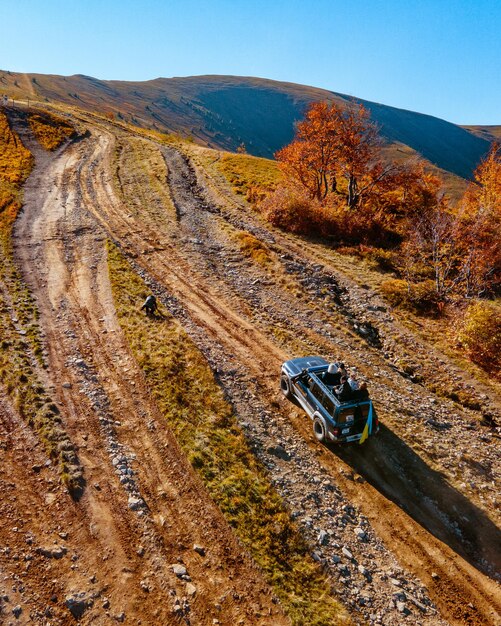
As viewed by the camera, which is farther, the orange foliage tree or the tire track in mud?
the orange foliage tree

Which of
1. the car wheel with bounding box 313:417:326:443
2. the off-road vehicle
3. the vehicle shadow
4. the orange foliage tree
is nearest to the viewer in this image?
the vehicle shadow

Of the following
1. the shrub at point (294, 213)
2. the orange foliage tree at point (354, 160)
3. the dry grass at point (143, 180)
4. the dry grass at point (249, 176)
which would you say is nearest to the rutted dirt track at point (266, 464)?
the shrub at point (294, 213)

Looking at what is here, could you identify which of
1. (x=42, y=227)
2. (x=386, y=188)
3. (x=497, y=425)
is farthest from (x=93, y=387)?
(x=386, y=188)

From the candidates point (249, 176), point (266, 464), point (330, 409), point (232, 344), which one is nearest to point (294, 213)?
point (232, 344)

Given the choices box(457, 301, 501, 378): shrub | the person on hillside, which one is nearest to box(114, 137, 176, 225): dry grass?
the person on hillside

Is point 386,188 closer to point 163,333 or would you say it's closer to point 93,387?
point 163,333

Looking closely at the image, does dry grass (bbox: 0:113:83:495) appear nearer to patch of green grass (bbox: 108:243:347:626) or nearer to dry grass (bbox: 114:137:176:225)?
patch of green grass (bbox: 108:243:347:626)

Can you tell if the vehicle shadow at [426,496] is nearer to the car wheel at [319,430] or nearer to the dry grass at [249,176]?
the car wheel at [319,430]
